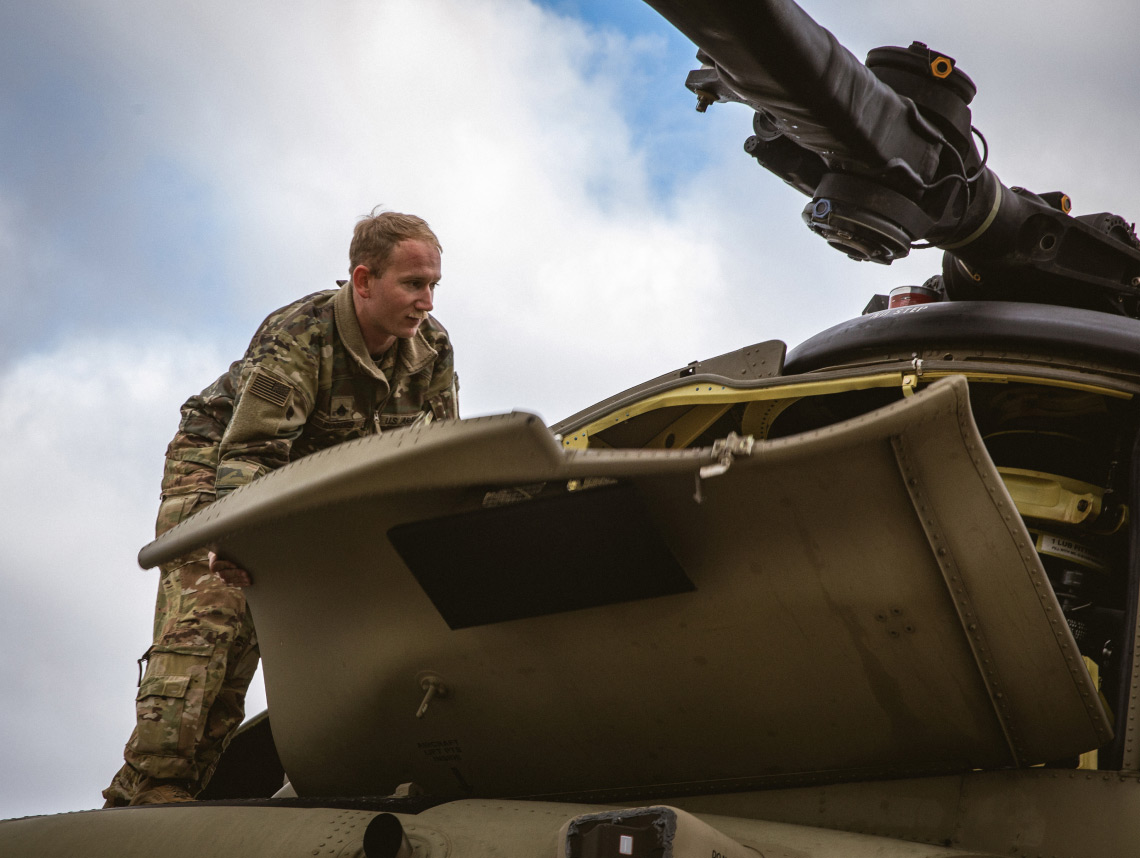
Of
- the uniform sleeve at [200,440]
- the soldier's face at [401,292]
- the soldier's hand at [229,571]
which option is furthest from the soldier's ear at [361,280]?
the soldier's hand at [229,571]

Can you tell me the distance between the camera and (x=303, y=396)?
430 cm

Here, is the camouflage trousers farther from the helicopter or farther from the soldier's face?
the soldier's face

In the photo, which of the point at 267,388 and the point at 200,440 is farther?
the point at 200,440

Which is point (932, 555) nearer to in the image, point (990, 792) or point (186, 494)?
point (990, 792)

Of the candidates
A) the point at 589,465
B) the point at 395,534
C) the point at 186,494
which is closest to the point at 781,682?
the point at 589,465

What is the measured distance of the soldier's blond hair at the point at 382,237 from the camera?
171 inches

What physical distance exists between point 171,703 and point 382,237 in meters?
1.90

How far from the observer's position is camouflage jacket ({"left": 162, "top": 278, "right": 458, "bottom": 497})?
4.14m

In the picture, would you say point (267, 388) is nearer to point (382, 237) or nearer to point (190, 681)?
point (382, 237)

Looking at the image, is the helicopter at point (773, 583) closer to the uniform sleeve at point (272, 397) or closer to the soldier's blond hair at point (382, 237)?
the uniform sleeve at point (272, 397)

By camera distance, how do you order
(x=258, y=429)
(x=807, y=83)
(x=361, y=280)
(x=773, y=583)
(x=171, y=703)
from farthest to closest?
(x=361, y=280), (x=258, y=429), (x=171, y=703), (x=807, y=83), (x=773, y=583)

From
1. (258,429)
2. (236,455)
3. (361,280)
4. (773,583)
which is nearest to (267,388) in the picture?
(258,429)

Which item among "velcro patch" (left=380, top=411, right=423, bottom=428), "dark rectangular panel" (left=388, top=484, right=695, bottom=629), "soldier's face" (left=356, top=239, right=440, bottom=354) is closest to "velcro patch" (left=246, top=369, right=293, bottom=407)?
"soldier's face" (left=356, top=239, right=440, bottom=354)

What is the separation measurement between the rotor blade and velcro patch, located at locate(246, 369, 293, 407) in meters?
1.97
